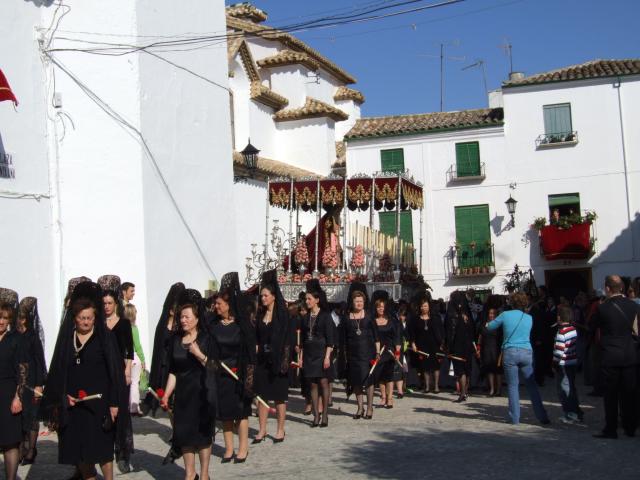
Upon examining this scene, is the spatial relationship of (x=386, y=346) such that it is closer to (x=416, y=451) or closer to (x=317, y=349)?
(x=317, y=349)

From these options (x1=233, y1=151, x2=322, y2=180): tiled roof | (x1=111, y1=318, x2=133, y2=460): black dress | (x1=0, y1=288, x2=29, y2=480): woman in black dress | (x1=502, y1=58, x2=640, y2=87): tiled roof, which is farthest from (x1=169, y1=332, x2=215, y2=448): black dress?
(x1=502, y1=58, x2=640, y2=87): tiled roof

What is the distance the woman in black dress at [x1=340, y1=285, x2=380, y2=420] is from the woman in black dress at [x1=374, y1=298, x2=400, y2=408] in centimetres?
41

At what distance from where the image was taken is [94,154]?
1427 centimetres

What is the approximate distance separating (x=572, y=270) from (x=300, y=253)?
1346 cm

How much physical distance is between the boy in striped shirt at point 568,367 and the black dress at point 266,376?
3522mm

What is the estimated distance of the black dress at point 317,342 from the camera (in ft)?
36.1

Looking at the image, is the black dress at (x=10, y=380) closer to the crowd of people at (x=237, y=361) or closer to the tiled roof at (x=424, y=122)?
the crowd of people at (x=237, y=361)

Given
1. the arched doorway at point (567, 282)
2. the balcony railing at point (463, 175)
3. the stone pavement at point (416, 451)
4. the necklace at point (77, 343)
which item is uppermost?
the balcony railing at point (463, 175)

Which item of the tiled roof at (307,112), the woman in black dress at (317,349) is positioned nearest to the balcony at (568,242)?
the tiled roof at (307,112)

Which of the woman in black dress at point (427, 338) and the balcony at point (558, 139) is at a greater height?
the balcony at point (558, 139)

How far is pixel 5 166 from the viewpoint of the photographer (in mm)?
12750

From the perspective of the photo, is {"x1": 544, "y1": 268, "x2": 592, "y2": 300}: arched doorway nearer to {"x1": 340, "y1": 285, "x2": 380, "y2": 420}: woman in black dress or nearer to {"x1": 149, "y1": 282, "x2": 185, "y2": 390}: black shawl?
{"x1": 340, "y1": 285, "x2": 380, "y2": 420}: woman in black dress

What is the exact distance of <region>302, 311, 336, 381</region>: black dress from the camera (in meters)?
11.0

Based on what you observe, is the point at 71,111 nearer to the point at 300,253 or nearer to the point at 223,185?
the point at 223,185
